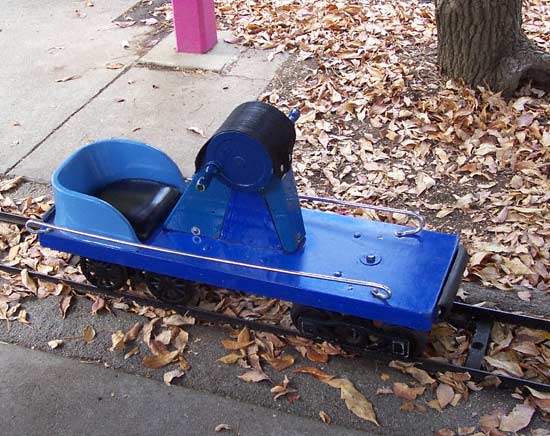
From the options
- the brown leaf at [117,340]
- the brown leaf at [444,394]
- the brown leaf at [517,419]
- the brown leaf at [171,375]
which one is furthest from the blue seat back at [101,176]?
the brown leaf at [517,419]

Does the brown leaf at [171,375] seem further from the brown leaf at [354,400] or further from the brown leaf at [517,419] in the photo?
the brown leaf at [517,419]

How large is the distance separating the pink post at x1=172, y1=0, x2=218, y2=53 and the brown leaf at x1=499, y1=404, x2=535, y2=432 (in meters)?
5.35

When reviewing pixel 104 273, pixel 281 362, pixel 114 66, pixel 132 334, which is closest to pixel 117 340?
pixel 132 334

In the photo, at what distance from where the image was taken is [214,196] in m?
4.14

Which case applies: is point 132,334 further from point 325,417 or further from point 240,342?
point 325,417

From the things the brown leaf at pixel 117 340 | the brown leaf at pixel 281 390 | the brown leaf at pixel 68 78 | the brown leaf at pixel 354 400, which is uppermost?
the brown leaf at pixel 354 400

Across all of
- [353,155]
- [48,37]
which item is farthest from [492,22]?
[48,37]

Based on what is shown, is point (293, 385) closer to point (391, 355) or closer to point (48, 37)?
point (391, 355)

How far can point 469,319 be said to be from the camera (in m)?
4.44

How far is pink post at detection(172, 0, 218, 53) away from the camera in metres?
7.57

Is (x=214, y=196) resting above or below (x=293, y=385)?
above

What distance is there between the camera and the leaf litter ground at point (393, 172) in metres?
4.25

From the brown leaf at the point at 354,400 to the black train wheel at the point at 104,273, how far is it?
151cm

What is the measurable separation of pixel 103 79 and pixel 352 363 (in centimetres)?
481
